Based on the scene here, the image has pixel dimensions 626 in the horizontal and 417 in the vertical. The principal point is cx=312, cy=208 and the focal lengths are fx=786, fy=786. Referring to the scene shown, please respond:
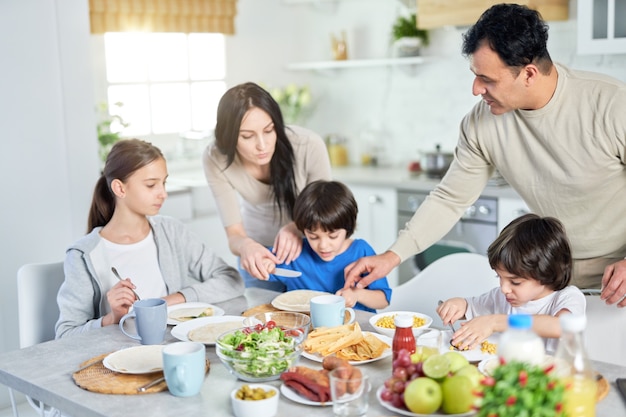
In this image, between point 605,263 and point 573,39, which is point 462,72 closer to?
point 573,39

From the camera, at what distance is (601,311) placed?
6.93 ft

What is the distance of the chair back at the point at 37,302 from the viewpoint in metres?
2.42

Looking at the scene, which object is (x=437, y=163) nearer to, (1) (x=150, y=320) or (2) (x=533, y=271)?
(2) (x=533, y=271)

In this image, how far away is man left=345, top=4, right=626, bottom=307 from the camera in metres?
2.03

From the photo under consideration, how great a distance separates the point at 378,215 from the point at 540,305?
255 centimetres

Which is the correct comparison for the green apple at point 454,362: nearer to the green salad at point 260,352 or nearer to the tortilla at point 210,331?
the green salad at point 260,352

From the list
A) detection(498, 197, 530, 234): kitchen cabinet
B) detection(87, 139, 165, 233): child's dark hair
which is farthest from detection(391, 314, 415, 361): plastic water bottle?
detection(498, 197, 530, 234): kitchen cabinet

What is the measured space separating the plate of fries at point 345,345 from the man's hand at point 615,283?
582 mm

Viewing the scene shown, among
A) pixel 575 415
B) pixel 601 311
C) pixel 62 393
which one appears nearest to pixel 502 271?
pixel 601 311

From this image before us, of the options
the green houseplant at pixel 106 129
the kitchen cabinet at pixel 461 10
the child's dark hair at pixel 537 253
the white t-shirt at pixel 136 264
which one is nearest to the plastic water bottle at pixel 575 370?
the child's dark hair at pixel 537 253

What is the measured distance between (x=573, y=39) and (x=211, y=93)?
230cm

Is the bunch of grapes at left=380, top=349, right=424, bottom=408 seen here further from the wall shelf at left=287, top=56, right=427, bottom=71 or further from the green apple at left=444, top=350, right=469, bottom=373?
the wall shelf at left=287, top=56, right=427, bottom=71

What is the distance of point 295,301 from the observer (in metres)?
2.24

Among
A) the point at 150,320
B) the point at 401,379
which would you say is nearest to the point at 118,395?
the point at 150,320
